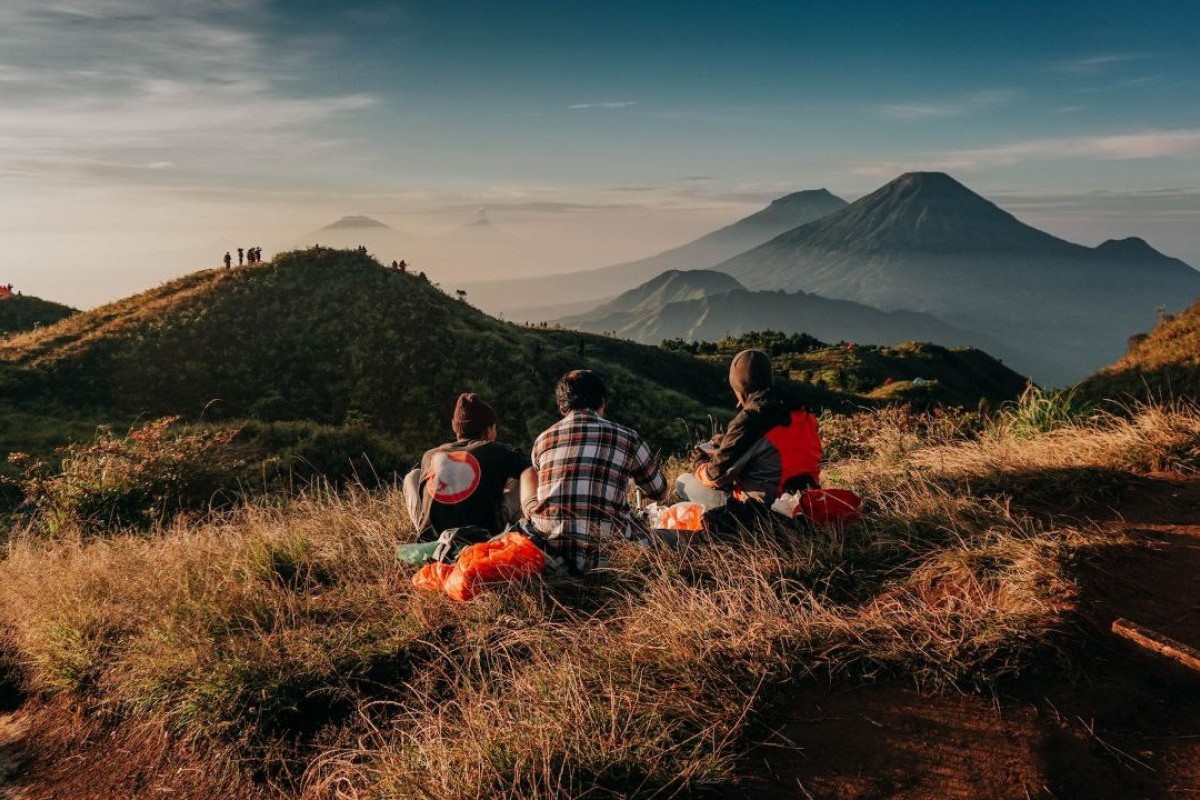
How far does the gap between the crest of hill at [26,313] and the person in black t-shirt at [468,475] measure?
33389mm

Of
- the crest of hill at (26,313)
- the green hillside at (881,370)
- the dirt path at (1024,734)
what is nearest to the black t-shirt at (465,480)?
the dirt path at (1024,734)

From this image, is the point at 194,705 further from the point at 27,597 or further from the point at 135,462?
the point at 135,462

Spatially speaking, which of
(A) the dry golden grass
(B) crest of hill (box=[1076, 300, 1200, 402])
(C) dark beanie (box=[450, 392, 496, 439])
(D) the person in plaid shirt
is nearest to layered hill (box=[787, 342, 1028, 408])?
(B) crest of hill (box=[1076, 300, 1200, 402])

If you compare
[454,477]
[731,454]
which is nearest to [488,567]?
[454,477]

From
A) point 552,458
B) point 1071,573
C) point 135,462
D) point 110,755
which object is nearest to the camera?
point 1071,573

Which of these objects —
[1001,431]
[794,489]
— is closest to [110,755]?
[794,489]

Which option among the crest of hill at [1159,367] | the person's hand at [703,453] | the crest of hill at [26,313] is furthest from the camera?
the crest of hill at [26,313]

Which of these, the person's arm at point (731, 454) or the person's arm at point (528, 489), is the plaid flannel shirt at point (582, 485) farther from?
the person's arm at point (731, 454)

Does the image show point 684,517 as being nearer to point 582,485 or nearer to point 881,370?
point 582,485

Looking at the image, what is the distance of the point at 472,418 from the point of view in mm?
5582

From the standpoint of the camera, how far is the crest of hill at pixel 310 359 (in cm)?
2408

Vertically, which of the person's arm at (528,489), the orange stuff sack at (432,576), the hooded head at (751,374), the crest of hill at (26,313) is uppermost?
the crest of hill at (26,313)

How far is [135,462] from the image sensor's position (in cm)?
1069

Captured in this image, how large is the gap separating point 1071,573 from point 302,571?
18.6ft
